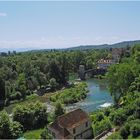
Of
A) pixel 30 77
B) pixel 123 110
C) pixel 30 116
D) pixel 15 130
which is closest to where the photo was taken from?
pixel 15 130

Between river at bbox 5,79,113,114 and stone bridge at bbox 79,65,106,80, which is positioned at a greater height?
stone bridge at bbox 79,65,106,80

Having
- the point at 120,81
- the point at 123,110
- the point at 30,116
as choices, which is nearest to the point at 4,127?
the point at 30,116

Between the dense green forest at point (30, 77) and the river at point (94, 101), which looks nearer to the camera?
the river at point (94, 101)

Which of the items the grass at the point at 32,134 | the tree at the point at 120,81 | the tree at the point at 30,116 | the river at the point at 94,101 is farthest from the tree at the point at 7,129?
the tree at the point at 120,81

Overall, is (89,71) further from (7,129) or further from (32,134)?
(7,129)

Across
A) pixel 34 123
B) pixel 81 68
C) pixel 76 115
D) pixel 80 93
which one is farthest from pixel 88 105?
pixel 81 68

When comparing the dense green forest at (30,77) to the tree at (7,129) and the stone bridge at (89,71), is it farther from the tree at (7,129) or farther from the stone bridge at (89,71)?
the tree at (7,129)

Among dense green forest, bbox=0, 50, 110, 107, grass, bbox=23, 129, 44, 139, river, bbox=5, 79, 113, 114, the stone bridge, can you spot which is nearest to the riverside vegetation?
dense green forest, bbox=0, 50, 110, 107

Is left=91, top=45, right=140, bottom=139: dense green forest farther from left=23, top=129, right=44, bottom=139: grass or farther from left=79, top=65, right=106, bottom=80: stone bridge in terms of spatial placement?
left=79, top=65, right=106, bottom=80: stone bridge

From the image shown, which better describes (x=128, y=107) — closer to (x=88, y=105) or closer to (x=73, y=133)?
(x=73, y=133)
